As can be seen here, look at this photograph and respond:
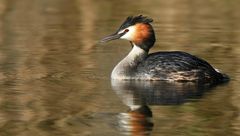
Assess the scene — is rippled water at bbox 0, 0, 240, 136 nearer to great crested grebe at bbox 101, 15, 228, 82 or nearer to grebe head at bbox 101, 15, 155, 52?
great crested grebe at bbox 101, 15, 228, 82

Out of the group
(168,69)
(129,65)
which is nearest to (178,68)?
(168,69)

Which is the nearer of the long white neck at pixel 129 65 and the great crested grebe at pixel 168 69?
the great crested grebe at pixel 168 69

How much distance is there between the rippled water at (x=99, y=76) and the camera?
12156 mm

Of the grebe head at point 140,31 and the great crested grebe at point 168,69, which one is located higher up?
the grebe head at point 140,31

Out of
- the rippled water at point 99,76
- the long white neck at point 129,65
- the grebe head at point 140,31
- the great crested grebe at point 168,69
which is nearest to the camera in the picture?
the rippled water at point 99,76

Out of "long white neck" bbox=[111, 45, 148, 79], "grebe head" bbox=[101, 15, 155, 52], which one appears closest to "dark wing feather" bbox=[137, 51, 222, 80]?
"long white neck" bbox=[111, 45, 148, 79]

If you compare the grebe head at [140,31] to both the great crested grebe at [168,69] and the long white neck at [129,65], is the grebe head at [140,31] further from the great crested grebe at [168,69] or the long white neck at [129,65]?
the great crested grebe at [168,69]

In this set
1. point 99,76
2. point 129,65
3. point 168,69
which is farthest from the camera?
point 129,65

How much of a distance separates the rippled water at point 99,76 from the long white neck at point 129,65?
0.21 meters

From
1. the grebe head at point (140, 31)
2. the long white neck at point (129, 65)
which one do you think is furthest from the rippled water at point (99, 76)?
the grebe head at point (140, 31)

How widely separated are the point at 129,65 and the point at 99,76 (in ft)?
1.79

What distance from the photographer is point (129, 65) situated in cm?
1620

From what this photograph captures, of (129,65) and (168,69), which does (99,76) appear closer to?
(129,65)

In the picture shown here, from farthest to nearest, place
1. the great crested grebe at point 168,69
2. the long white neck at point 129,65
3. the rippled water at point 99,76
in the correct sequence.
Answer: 1. the long white neck at point 129,65
2. the great crested grebe at point 168,69
3. the rippled water at point 99,76
